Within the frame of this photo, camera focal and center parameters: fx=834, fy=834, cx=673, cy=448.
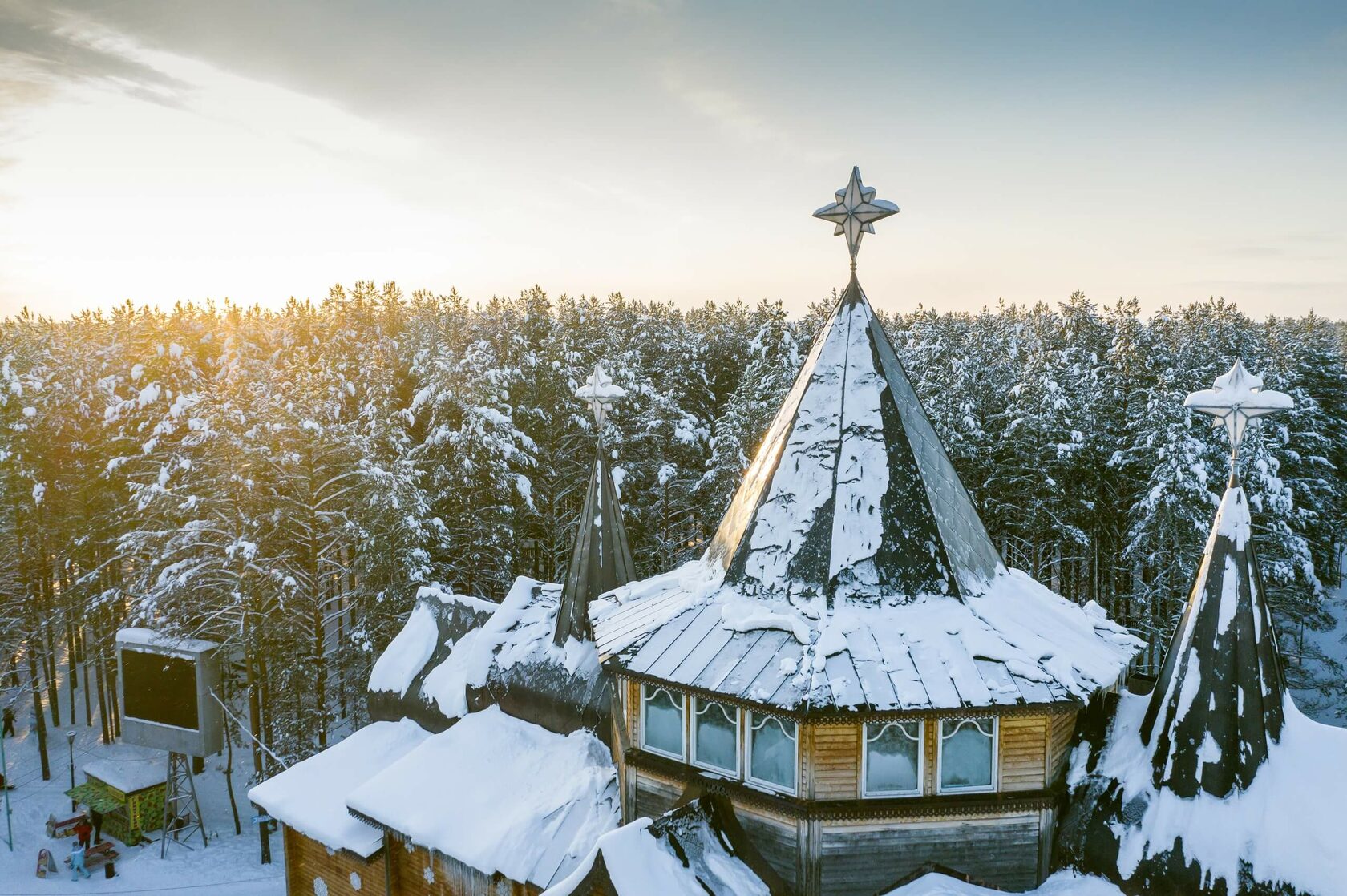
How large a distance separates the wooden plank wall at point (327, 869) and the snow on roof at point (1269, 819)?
11.2 m

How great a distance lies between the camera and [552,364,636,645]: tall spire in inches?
570

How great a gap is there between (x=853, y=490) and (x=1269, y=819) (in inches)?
203

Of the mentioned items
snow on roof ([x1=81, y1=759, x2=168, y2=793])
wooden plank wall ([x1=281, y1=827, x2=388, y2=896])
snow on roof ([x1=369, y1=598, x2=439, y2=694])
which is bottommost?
snow on roof ([x1=81, y1=759, x2=168, y2=793])

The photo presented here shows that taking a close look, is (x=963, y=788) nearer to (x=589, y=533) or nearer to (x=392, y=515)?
(x=589, y=533)

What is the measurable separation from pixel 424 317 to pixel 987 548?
41.8m

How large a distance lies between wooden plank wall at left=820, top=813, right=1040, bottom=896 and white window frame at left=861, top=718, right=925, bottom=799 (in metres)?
0.32

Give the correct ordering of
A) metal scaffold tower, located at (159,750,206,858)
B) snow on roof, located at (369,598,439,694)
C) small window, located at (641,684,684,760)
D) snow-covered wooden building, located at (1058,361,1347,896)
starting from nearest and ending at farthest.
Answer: snow-covered wooden building, located at (1058,361,1347,896) < small window, located at (641,684,684,760) < snow on roof, located at (369,598,439,694) < metal scaffold tower, located at (159,750,206,858)

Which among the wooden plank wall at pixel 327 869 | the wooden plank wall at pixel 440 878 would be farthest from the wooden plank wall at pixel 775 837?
the wooden plank wall at pixel 327 869

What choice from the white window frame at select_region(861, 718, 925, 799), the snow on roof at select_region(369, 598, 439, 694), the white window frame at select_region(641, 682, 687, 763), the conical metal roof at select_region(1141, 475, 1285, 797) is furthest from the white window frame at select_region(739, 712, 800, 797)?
the snow on roof at select_region(369, 598, 439, 694)

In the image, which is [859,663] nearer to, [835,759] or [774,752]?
[835,759]

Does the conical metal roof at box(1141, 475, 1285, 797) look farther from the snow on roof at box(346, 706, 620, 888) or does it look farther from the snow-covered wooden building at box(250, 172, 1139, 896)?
the snow on roof at box(346, 706, 620, 888)

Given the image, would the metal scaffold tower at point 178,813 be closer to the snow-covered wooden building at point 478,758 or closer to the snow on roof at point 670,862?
the snow-covered wooden building at point 478,758

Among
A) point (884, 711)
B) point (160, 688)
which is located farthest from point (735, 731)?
point (160, 688)

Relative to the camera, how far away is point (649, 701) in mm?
10055
